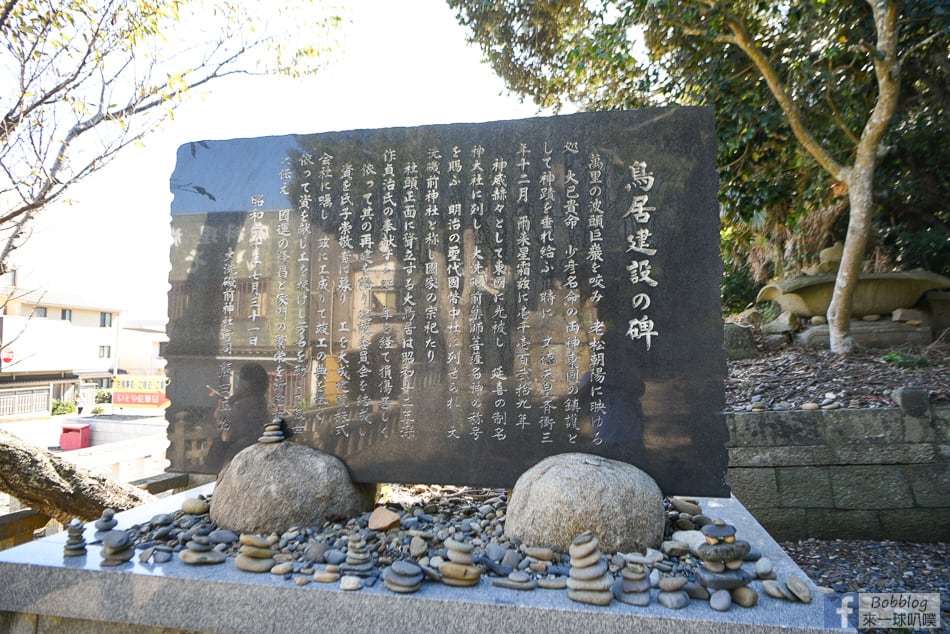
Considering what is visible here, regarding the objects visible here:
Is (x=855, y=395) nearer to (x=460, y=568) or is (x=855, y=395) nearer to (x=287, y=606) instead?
(x=460, y=568)

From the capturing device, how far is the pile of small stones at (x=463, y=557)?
2062 millimetres

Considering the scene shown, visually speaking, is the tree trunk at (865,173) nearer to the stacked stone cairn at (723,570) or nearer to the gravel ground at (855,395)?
the gravel ground at (855,395)

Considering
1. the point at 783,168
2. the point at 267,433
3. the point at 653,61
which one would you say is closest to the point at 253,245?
the point at 267,433

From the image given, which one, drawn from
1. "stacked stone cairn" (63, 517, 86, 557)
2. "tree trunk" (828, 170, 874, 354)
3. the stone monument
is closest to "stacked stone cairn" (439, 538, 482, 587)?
the stone monument

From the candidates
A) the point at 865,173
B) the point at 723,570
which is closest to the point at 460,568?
the point at 723,570

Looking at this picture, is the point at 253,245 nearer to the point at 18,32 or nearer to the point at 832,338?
the point at 18,32

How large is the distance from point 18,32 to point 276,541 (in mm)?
4144

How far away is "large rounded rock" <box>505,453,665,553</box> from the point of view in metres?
2.44

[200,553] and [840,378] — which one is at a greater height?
[840,378]

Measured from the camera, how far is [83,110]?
3.88 metres

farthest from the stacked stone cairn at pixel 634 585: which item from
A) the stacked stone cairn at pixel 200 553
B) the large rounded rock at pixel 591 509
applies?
the stacked stone cairn at pixel 200 553

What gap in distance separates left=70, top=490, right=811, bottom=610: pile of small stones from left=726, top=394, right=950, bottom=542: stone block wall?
1.68 m

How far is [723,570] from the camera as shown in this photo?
2184mm

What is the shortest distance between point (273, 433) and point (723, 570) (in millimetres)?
2542
